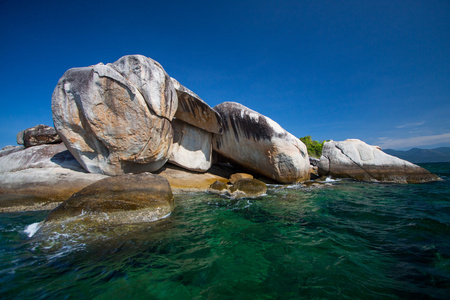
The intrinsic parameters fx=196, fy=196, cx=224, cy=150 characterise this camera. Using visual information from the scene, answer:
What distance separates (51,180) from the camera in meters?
7.26

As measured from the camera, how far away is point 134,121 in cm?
788

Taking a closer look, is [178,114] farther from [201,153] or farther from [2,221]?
[2,221]

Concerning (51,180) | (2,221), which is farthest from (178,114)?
(2,221)

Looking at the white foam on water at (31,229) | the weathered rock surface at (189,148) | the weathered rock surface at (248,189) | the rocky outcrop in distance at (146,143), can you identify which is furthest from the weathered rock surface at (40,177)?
the weathered rock surface at (248,189)

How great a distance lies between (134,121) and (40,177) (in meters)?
3.92

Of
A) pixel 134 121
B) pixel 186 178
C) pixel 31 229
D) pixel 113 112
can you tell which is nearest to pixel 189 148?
pixel 186 178

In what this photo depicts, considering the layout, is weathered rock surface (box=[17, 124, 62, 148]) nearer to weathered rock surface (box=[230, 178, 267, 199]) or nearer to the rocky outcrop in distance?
the rocky outcrop in distance

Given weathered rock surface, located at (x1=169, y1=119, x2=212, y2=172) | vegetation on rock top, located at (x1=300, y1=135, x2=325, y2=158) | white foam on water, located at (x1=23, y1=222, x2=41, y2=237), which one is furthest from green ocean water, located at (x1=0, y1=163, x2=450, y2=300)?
vegetation on rock top, located at (x1=300, y1=135, x2=325, y2=158)

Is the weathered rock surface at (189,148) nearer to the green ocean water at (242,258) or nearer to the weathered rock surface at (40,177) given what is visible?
the weathered rock surface at (40,177)

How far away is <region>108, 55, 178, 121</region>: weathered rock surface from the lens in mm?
7891

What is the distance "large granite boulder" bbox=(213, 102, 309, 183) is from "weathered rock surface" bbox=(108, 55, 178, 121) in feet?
12.2

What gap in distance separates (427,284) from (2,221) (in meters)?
8.65

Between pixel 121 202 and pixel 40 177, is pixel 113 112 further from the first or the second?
pixel 121 202

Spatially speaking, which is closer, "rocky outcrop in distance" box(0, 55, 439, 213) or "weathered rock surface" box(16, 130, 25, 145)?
"rocky outcrop in distance" box(0, 55, 439, 213)
